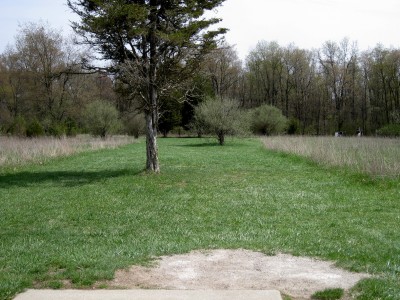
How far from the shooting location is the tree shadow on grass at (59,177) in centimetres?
1542

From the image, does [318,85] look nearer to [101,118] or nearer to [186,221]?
[101,118]

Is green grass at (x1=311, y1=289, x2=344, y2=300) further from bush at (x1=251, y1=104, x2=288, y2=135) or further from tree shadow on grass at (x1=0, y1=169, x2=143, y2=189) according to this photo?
bush at (x1=251, y1=104, x2=288, y2=135)

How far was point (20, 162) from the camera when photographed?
71.7 ft

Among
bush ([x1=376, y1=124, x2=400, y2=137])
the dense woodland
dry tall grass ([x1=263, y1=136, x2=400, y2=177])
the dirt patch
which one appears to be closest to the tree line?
the dense woodland

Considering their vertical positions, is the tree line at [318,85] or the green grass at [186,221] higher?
the tree line at [318,85]

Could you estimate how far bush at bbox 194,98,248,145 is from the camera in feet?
132

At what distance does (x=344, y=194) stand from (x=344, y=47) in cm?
5996

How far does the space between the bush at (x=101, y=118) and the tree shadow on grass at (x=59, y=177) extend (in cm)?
2753

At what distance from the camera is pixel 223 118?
39.9 m

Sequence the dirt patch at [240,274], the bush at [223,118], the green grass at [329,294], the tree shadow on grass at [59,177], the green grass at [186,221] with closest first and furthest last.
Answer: the green grass at [329,294], the dirt patch at [240,274], the green grass at [186,221], the tree shadow on grass at [59,177], the bush at [223,118]

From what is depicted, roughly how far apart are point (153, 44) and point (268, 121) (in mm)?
39036

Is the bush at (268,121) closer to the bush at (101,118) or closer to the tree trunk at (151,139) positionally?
the bush at (101,118)

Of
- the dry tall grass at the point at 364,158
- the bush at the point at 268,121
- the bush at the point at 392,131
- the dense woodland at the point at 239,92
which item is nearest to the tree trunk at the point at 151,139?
the dry tall grass at the point at 364,158

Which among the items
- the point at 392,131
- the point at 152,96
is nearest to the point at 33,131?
the point at 152,96
